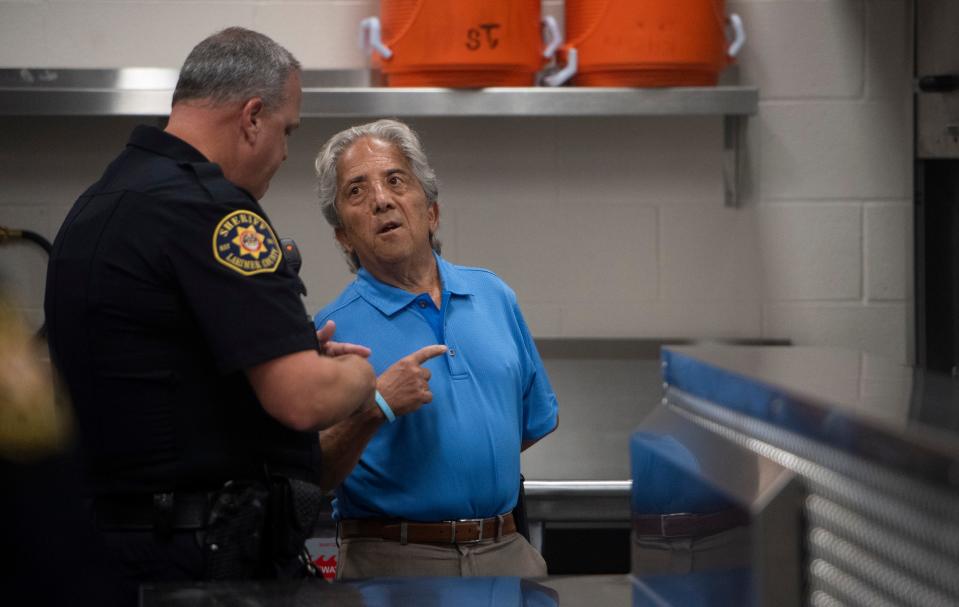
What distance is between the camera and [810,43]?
2.89 meters

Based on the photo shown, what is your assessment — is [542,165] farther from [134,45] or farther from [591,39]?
[134,45]

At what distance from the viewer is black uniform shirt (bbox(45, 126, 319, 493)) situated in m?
1.45

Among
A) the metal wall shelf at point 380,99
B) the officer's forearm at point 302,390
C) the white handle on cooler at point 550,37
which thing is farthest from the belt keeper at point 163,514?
the white handle on cooler at point 550,37

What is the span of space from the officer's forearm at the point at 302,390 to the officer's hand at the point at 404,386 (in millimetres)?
176

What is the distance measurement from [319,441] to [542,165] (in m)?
1.40

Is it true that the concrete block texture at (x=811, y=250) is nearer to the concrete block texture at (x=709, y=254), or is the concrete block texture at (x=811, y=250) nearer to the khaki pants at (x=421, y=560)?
the concrete block texture at (x=709, y=254)

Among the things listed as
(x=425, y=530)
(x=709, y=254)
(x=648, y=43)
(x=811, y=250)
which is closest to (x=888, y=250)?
(x=811, y=250)

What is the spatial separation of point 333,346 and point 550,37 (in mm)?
1246

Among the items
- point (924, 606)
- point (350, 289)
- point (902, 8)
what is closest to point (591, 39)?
point (902, 8)

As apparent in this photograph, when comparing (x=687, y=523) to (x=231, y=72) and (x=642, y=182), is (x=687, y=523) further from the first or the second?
(x=642, y=182)

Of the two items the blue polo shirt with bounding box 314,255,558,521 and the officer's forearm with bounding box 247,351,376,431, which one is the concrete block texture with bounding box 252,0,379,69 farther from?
the officer's forearm with bounding box 247,351,376,431

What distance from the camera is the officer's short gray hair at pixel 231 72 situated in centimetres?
163

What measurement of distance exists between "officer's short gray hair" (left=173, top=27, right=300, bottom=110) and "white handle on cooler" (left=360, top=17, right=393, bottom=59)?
0.97m

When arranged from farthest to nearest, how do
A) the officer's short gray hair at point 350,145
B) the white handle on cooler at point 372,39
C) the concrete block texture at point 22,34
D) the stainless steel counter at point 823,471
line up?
the concrete block texture at point 22,34 < the white handle on cooler at point 372,39 < the officer's short gray hair at point 350,145 < the stainless steel counter at point 823,471
